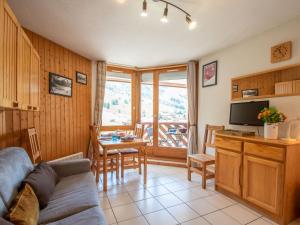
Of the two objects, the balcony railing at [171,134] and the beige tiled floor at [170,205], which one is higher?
the balcony railing at [171,134]

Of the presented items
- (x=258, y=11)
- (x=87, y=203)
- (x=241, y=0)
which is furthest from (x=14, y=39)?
(x=258, y=11)

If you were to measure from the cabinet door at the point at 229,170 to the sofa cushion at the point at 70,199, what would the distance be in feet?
5.92

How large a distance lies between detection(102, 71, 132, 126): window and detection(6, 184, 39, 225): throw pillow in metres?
2.83

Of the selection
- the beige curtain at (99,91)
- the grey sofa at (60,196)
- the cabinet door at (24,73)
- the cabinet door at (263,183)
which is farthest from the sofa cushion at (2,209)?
the beige curtain at (99,91)

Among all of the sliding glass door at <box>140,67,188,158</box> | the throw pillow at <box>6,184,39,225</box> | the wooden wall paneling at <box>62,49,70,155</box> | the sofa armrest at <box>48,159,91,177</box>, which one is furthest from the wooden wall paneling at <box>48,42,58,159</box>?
the sliding glass door at <box>140,67,188,158</box>

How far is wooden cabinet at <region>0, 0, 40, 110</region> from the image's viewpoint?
1254 millimetres

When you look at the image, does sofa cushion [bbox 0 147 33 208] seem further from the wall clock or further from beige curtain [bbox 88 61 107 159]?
the wall clock

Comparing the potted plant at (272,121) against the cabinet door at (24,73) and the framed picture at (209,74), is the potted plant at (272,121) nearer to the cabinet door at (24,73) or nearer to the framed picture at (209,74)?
the framed picture at (209,74)

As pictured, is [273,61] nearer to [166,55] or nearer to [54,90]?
[166,55]

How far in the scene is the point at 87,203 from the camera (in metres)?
1.43

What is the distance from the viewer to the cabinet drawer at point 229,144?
7.54ft

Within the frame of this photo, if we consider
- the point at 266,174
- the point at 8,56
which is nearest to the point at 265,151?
the point at 266,174

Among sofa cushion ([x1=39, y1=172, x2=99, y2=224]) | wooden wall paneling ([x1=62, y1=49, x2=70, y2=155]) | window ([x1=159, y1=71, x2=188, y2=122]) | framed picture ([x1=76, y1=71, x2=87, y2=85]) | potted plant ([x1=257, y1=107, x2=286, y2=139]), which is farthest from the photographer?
window ([x1=159, y1=71, x2=188, y2=122])

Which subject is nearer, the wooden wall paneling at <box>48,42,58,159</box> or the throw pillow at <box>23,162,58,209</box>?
the throw pillow at <box>23,162,58,209</box>
